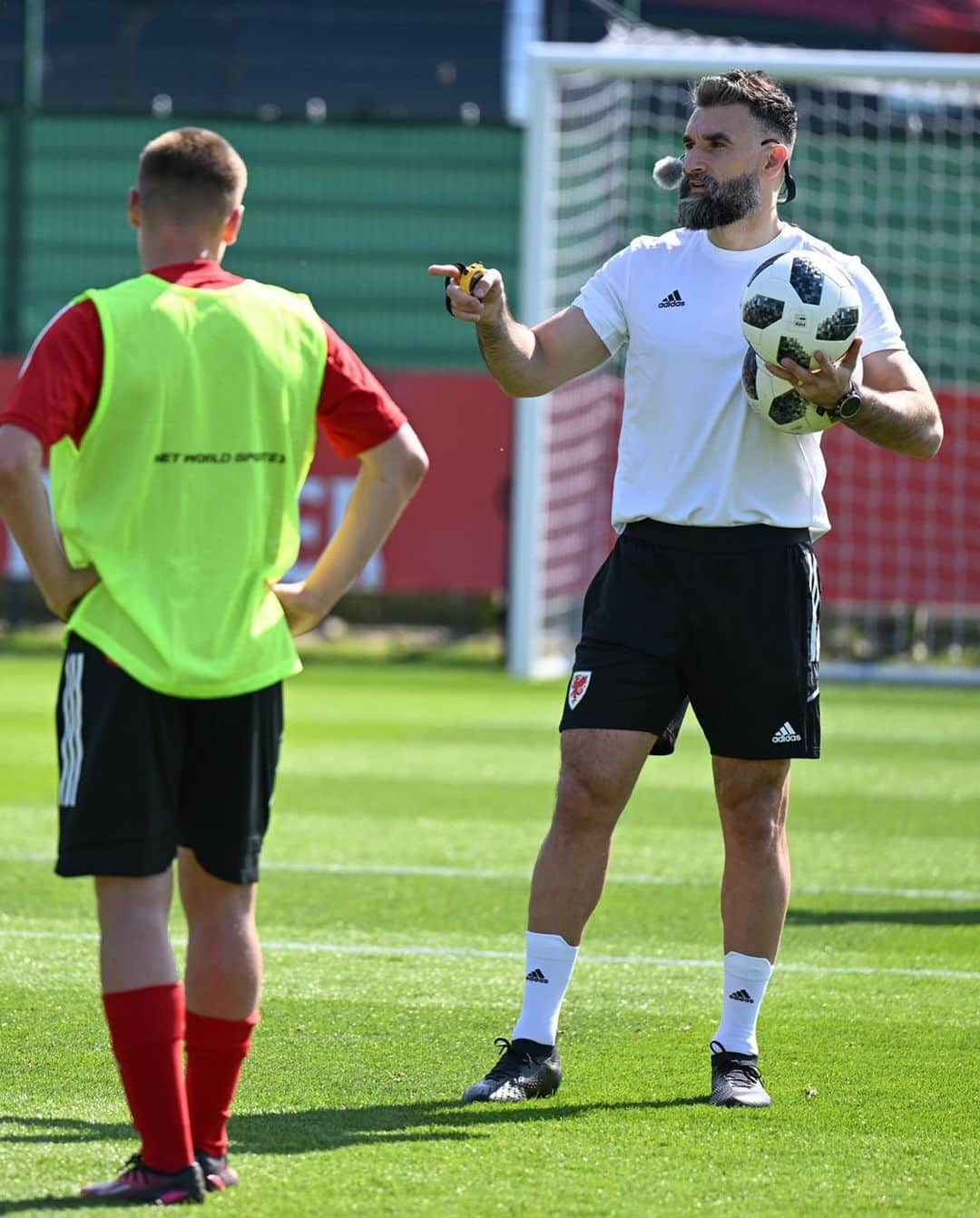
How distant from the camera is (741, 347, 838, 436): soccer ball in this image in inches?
171

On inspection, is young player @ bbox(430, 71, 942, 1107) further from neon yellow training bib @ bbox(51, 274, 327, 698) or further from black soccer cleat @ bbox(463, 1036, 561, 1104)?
neon yellow training bib @ bbox(51, 274, 327, 698)

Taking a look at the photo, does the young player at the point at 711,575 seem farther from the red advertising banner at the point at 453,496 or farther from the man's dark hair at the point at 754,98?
the red advertising banner at the point at 453,496

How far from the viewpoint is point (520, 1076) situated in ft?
14.3

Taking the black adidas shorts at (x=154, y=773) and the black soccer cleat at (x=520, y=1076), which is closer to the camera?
the black adidas shorts at (x=154, y=773)

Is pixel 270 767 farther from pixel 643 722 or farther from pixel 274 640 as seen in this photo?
pixel 643 722

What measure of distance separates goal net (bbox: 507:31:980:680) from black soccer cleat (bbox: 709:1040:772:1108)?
955 cm

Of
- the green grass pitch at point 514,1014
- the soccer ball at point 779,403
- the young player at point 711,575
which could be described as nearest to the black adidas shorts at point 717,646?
the young player at point 711,575

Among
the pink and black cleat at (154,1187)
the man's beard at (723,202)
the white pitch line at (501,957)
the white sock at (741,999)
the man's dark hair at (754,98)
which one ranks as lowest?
the white pitch line at (501,957)

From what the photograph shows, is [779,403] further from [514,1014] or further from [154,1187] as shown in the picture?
[154,1187]

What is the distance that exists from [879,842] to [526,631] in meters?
6.27

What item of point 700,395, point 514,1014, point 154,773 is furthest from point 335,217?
point 154,773

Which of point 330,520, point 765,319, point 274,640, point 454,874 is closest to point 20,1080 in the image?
point 274,640

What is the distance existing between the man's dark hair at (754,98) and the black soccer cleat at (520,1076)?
206 centimetres

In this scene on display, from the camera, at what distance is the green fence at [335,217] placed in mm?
17562
